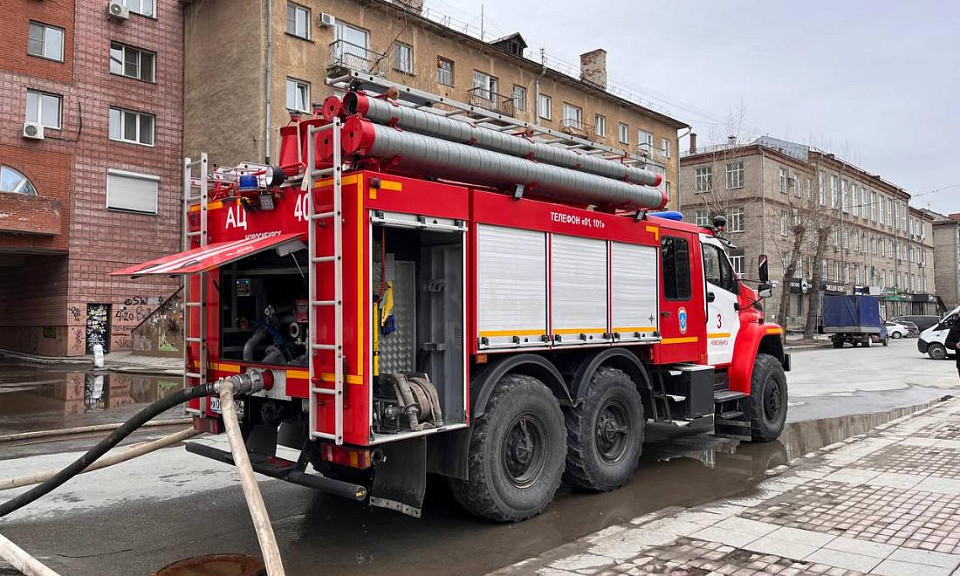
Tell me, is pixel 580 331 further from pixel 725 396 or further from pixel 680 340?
pixel 725 396

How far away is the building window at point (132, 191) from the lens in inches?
1029

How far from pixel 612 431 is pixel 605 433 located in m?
0.10

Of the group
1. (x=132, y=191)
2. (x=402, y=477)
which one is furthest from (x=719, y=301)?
(x=132, y=191)

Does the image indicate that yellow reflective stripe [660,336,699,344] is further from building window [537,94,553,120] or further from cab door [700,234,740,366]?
building window [537,94,553,120]

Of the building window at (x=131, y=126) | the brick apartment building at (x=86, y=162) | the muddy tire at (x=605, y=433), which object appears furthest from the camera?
the building window at (x=131, y=126)

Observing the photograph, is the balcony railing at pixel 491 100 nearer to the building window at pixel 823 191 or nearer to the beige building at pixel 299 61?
the beige building at pixel 299 61

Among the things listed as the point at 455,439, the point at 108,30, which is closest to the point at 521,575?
the point at 455,439

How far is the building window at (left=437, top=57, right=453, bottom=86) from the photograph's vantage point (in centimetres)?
2994

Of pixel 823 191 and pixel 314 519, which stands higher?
pixel 823 191

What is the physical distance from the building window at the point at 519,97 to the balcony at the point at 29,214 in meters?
19.6

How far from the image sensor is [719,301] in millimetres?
9117

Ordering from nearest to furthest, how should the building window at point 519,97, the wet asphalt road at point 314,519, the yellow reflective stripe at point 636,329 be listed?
the wet asphalt road at point 314,519, the yellow reflective stripe at point 636,329, the building window at point 519,97

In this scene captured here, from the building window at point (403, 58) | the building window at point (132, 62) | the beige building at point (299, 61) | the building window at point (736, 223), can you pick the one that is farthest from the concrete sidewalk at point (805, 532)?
the building window at point (736, 223)

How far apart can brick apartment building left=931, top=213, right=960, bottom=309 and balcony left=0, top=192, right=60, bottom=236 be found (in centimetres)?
9419
